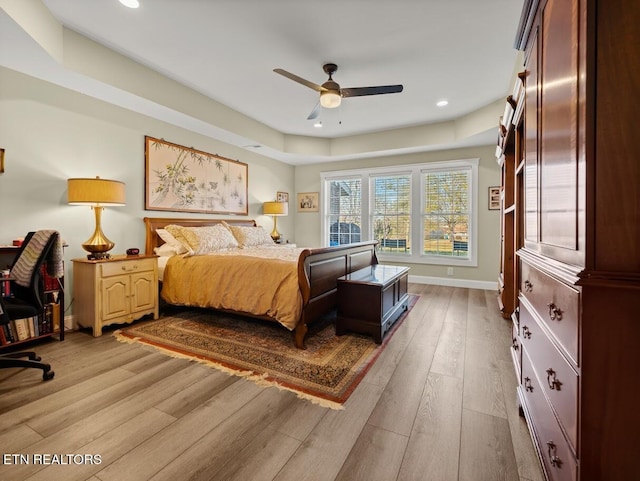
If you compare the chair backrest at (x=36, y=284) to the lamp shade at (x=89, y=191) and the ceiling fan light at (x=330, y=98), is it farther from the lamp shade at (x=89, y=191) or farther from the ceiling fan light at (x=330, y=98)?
the ceiling fan light at (x=330, y=98)

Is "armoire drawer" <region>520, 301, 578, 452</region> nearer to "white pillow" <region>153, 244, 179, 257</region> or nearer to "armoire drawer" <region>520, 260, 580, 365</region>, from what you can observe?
"armoire drawer" <region>520, 260, 580, 365</region>

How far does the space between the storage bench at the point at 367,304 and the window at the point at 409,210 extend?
2843 millimetres

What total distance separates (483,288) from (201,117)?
5.32m

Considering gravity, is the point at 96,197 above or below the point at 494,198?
below

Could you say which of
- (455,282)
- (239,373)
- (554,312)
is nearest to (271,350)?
(239,373)

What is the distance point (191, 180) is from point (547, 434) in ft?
15.1

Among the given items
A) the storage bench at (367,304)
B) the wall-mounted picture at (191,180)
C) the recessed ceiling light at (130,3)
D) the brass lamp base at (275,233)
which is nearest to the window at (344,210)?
the brass lamp base at (275,233)

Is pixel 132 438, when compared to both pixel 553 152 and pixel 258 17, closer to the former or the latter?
pixel 553 152

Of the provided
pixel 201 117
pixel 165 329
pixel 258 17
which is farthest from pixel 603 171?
pixel 201 117

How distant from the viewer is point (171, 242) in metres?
3.78

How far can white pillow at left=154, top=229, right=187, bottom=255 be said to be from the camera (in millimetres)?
3670

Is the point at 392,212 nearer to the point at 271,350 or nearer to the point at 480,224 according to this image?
the point at 480,224

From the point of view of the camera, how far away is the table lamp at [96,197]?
2.84 m

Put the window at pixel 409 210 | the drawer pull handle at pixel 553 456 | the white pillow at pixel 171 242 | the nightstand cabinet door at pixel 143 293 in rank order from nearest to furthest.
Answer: the drawer pull handle at pixel 553 456
the nightstand cabinet door at pixel 143 293
the white pillow at pixel 171 242
the window at pixel 409 210
